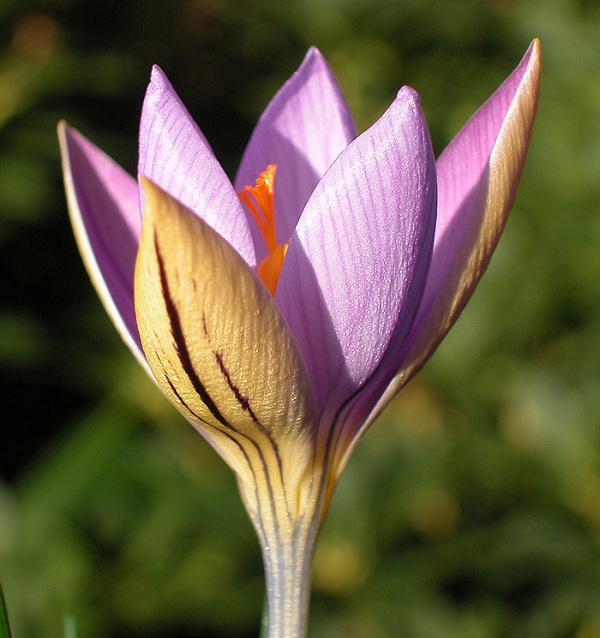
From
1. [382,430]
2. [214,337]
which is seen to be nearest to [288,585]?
[214,337]

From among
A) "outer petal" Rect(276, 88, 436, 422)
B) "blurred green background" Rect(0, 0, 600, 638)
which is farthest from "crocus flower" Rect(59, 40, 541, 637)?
"blurred green background" Rect(0, 0, 600, 638)

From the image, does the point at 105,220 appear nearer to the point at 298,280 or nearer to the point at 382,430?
the point at 298,280

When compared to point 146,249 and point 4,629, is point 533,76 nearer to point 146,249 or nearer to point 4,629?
point 146,249

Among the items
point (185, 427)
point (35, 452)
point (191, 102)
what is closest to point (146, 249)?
point (185, 427)

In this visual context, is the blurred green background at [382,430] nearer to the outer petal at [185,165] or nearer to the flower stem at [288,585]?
the flower stem at [288,585]

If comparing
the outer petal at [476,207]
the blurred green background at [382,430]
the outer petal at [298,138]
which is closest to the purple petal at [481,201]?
the outer petal at [476,207]

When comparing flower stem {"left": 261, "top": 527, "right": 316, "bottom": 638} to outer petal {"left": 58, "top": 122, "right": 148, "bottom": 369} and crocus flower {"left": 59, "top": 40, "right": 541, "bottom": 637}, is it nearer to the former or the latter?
crocus flower {"left": 59, "top": 40, "right": 541, "bottom": 637}

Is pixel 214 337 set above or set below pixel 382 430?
above
